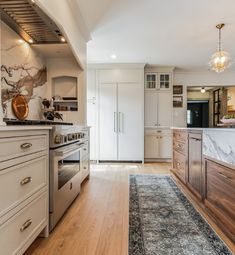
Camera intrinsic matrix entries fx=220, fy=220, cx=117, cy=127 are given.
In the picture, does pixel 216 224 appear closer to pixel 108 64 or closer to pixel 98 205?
pixel 98 205

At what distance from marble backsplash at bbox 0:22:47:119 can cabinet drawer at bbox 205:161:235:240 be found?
210 centimetres

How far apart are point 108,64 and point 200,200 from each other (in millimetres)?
3938

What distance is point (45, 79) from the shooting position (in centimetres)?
349

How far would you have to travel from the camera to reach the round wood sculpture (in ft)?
7.82

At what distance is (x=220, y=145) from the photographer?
1.96 m

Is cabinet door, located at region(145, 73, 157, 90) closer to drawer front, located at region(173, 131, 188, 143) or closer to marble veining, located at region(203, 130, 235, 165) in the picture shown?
drawer front, located at region(173, 131, 188, 143)

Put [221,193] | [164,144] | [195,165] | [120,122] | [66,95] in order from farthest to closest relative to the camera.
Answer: [164,144], [120,122], [66,95], [195,165], [221,193]

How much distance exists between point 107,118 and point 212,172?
11.7 ft

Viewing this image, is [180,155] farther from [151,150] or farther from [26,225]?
[26,225]

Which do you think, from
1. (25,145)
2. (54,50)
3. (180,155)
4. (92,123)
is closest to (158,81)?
(92,123)

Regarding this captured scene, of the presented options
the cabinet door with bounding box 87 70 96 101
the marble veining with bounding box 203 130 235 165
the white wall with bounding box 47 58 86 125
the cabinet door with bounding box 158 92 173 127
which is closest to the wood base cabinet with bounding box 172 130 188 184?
→ the marble veining with bounding box 203 130 235 165

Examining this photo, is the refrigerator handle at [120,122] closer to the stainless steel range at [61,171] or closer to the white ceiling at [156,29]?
the white ceiling at [156,29]

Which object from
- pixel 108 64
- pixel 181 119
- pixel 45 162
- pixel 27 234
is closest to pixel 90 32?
pixel 108 64

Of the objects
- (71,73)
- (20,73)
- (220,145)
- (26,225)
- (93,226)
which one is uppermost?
(71,73)
